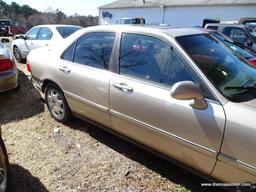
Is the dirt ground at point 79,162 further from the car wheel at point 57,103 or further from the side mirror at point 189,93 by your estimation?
the side mirror at point 189,93

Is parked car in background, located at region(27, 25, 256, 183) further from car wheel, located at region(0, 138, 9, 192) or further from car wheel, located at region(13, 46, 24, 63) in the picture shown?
car wheel, located at region(13, 46, 24, 63)

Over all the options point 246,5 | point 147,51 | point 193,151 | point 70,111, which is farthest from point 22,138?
point 246,5

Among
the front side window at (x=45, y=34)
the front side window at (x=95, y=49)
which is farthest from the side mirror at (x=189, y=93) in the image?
the front side window at (x=45, y=34)

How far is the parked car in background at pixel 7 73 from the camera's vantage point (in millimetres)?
4883

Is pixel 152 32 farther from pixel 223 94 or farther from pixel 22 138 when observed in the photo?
pixel 22 138

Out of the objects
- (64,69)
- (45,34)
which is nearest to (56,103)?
(64,69)

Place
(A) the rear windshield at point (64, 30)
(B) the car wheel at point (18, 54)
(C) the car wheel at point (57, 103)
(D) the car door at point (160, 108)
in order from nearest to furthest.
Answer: (D) the car door at point (160, 108), (C) the car wheel at point (57, 103), (A) the rear windshield at point (64, 30), (B) the car wheel at point (18, 54)

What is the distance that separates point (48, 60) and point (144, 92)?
6.46ft

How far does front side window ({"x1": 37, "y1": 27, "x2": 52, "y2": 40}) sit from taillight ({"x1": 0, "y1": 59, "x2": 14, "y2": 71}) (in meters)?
3.64

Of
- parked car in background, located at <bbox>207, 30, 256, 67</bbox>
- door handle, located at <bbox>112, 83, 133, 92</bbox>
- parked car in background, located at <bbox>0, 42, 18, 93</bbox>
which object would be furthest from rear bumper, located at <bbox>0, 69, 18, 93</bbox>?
parked car in background, located at <bbox>207, 30, 256, 67</bbox>

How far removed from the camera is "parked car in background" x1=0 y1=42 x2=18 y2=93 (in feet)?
16.0

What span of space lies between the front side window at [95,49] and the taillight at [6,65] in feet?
6.54

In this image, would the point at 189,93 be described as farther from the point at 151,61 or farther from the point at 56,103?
the point at 56,103

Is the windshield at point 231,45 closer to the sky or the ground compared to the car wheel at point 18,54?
closer to the sky
